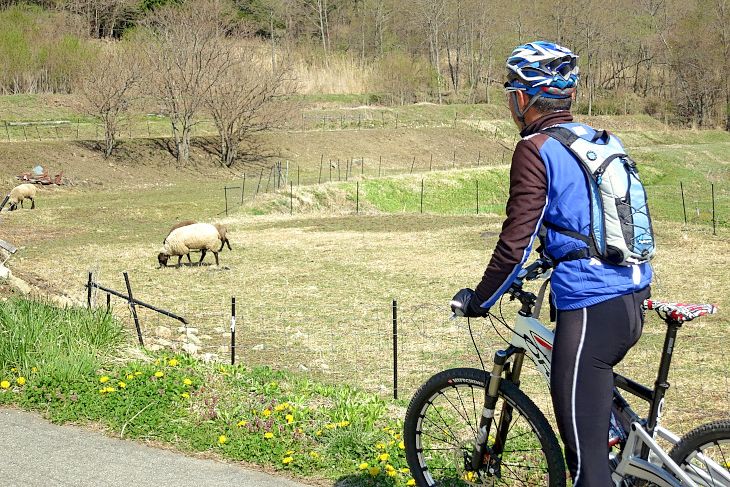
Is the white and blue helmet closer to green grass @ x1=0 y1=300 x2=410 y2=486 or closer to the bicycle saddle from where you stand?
the bicycle saddle

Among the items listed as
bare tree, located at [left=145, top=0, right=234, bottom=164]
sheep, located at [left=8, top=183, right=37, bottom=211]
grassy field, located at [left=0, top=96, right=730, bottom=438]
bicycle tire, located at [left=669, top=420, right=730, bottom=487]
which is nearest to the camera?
bicycle tire, located at [left=669, top=420, right=730, bottom=487]

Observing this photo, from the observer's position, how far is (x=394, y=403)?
7.43 metres

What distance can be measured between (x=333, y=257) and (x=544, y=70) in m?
18.8

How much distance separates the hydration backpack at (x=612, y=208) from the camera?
3.71 meters

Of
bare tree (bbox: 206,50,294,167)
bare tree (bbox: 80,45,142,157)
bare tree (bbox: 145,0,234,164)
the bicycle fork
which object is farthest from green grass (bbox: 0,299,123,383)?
bare tree (bbox: 206,50,294,167)

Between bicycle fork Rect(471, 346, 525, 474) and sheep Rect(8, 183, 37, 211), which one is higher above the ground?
bicycle fork Rect(471, 346, 525, 474)

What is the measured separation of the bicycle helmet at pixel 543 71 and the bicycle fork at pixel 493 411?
3.85 feet

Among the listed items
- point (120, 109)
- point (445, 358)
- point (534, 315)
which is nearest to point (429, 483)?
point (534, 315)

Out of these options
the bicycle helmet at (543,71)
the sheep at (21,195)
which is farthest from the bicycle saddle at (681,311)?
the sheep at (21,195)

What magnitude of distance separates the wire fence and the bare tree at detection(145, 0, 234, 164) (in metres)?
33.6

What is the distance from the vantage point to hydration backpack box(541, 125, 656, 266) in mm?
3715

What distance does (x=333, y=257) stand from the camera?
22.6m

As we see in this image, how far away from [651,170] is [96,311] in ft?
154

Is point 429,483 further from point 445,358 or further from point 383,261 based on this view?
point 383,261
